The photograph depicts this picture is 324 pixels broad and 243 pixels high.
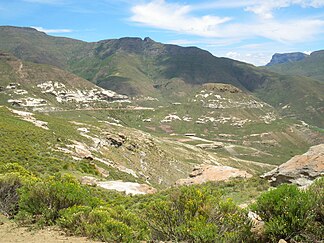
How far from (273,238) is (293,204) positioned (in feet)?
3.56

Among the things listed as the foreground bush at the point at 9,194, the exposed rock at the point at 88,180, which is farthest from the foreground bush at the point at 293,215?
the exposed rock at the point at 88,180

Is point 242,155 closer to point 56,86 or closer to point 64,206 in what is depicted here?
point 56,86

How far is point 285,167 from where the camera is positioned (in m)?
20.4

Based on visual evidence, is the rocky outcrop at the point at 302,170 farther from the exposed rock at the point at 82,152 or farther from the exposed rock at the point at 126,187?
the exposed rock at the point at 82,152

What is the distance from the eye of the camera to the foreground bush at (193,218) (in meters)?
9.50

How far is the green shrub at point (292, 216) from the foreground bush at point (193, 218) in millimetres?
770

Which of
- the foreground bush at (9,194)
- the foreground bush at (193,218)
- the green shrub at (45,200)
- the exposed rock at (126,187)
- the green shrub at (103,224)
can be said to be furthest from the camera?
the exposed rock at (126,187)

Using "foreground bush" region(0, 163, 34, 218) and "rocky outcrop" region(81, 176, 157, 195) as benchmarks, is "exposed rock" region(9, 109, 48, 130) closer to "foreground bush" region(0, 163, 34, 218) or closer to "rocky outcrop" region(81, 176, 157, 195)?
"rocky outcrop" region(81, 176, 157, 195)

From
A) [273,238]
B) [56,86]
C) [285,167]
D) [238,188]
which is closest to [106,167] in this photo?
[238,188]

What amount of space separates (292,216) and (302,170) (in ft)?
35.6

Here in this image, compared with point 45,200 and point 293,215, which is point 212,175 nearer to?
point 45,200

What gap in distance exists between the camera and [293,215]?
30.1 feet

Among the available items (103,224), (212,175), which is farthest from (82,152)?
(103,224)

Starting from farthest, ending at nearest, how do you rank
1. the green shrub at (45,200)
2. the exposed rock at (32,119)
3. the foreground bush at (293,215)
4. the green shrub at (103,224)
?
the exposed rock at (32,119) < the green shrub at (45,200) < the green shrub at (103,224) < the foreground bush at (293,215)
